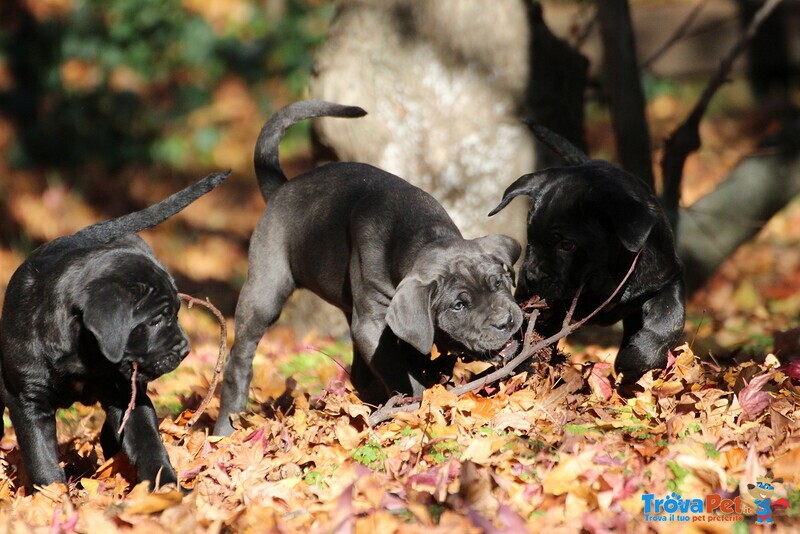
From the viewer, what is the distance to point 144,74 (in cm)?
1406

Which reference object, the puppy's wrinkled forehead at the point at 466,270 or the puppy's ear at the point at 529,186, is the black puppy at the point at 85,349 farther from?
the puppy's ear at the point at 529,186

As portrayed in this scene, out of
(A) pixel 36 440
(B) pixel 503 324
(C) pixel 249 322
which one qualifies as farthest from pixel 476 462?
(C) pixel 249 322

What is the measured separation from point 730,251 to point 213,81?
315 inches

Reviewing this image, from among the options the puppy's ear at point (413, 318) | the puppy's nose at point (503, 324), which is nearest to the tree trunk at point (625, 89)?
the puppy's nose at point (503, 324)

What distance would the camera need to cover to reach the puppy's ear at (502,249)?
5562 millimetres

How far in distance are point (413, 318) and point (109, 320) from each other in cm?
150

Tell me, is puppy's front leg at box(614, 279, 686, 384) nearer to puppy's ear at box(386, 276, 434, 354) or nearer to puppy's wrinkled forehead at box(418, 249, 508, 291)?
puppy's wrinkled forehead at box(418, 249, 508, 291)

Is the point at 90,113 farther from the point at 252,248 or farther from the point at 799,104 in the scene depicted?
the point at 799,104

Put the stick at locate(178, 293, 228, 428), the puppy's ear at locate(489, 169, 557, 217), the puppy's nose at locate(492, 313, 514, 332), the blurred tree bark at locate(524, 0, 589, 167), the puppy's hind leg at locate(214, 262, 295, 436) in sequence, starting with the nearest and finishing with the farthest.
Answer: the stick at locate(178, 293, 228, 428), the puppy's nose at locate(492, 313, 514, 332), the puppy's ear at locate(489, 169, 557, 217), the puppy's hind leg at locate(214, 262, 295, 436), the blurred tree bark at locate(524, 0, 589, 167)

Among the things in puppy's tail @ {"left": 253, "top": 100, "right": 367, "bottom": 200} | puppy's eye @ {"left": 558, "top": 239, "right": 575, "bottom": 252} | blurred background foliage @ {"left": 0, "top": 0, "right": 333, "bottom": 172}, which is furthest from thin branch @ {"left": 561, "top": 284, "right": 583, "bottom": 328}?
blurred background foliage @ {"left": 0, "top": 0, "right": 333, "bottom": 172}

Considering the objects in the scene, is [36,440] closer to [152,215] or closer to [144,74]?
[152,215]

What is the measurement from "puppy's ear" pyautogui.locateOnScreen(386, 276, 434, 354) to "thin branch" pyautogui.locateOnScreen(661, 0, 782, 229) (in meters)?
4.10

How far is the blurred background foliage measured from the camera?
13484 millimetres

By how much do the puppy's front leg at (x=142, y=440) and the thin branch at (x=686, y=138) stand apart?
17.0 ft
